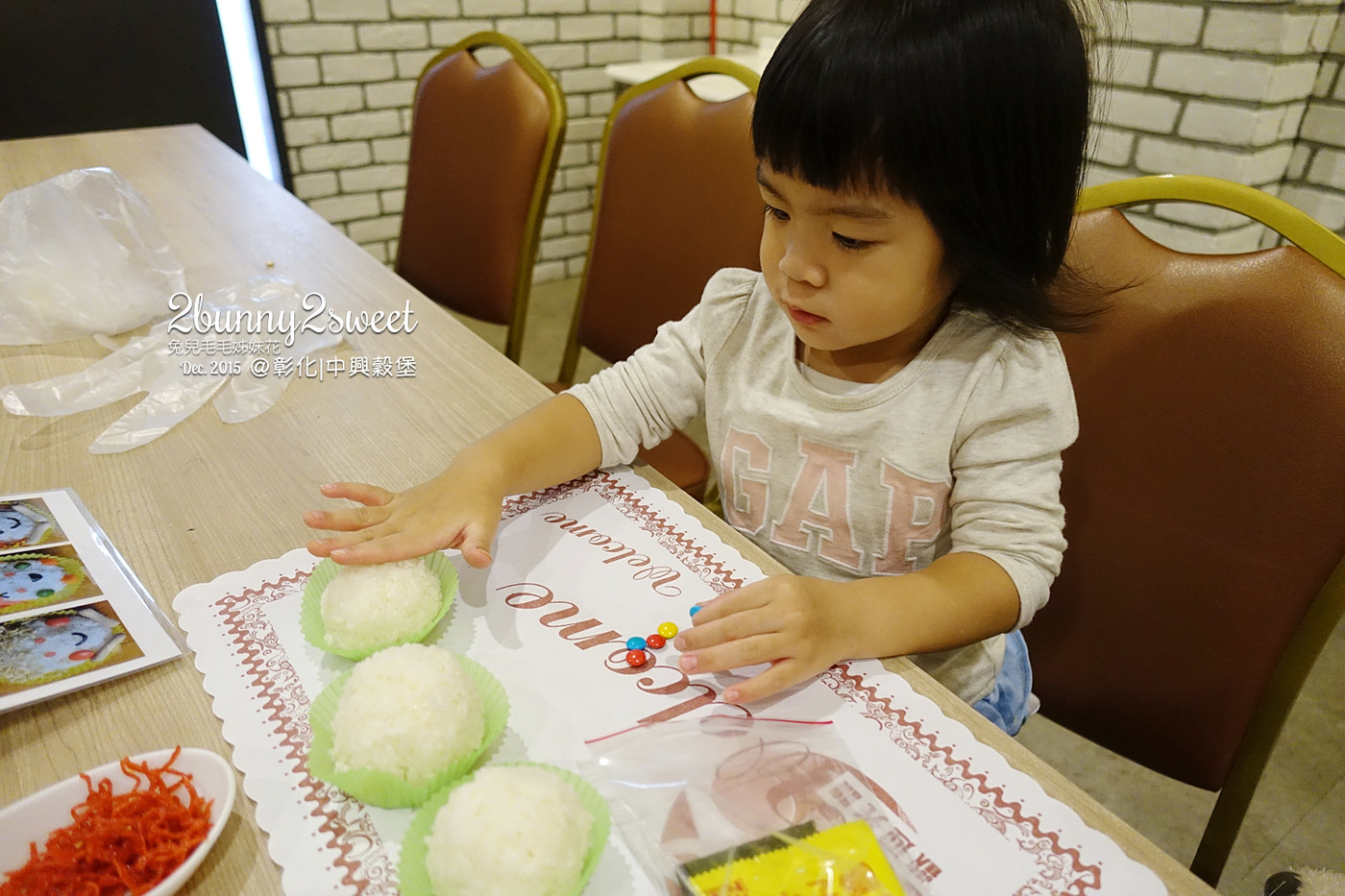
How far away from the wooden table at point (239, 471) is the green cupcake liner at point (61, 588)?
0.12 feet

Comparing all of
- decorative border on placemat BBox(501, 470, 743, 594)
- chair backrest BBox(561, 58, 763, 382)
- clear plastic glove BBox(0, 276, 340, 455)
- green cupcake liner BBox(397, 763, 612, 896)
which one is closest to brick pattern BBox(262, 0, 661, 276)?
chair backrest BBox(561, 58, 763, 382)

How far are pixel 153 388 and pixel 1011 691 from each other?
0.98 metres

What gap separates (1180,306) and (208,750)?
854mm

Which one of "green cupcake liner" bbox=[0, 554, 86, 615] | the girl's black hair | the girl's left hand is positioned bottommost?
"green cupcake liner" bbox=[0, 554, 86, 615]

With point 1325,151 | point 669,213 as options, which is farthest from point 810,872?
point 1325,151

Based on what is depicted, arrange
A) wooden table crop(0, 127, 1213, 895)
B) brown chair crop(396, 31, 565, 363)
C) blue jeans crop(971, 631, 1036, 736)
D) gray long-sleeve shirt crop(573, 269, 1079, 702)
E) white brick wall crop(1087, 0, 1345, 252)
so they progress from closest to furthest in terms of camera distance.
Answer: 1. wooden table crop(0, 127, 1213, 895)
2. gray long-sleeve shirt crop(573, 269, 1079, 702)
3. blue jeans crop(971, 631, 1036, 736)
4. brown chair crop(396, 31, 565, 363)
5. white brick wall crop(1087, 0, 1345, 252)

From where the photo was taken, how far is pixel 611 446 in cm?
83

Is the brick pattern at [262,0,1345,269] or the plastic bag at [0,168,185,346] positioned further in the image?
the brick pattern at [262,0,1345,269]

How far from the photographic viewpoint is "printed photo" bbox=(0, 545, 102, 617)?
24.9 inches

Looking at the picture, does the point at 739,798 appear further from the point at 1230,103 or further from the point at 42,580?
the point at 1230,103

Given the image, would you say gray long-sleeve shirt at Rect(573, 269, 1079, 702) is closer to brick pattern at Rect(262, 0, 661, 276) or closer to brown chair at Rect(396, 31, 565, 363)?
brown chair at Rect(396, 31, 565, 363)

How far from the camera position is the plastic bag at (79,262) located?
3.41 feet

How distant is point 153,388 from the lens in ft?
3.06

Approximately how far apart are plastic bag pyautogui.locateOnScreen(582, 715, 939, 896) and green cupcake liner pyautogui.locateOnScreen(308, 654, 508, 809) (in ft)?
0.23
